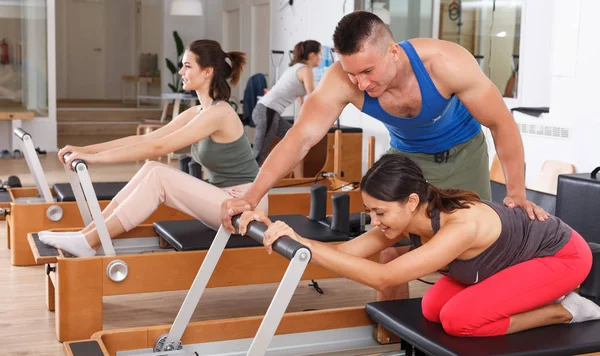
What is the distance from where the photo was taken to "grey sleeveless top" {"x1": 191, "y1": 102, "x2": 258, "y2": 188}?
3168 millimetres

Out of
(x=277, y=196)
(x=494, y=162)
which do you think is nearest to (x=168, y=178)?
(x=277, y=196)

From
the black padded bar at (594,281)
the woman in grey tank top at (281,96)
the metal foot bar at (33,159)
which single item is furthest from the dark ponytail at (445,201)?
the woman in grey tank top at (281,96)

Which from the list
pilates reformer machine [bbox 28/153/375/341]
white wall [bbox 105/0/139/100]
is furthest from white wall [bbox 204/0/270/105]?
pilates reformer machine [bbox 28/153/375/341]

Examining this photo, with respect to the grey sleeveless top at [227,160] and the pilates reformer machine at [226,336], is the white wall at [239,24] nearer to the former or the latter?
the grey sleeveless top at [227,160]

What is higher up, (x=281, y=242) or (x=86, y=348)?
(x=281, y=242)

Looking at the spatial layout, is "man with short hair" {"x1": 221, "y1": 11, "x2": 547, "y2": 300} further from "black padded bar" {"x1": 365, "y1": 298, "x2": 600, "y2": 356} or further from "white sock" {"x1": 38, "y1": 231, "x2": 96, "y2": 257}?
"white sock" {"x1": 38, "y1": 231, "x2": 96, "y2": 257}

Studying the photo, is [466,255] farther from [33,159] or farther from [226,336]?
[33,159]

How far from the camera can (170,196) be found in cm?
301

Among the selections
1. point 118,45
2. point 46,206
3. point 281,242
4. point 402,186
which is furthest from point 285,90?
point 118,45

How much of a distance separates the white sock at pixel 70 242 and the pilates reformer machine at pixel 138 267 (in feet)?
0.09

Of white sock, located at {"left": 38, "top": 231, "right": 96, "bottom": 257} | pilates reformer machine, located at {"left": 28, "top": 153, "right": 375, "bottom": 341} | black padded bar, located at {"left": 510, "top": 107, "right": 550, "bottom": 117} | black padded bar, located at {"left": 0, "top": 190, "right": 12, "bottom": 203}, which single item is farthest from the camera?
black padded bar, located at {"left": 510, "top": 107, "right": 550, "bottom": 117}

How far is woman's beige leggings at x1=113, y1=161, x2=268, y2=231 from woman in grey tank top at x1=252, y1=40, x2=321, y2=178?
278 cm

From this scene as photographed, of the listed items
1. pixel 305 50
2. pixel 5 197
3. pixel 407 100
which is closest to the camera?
pixel 407 100

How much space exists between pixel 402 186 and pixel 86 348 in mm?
923
